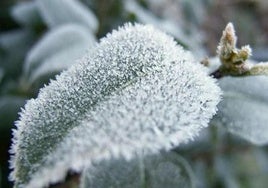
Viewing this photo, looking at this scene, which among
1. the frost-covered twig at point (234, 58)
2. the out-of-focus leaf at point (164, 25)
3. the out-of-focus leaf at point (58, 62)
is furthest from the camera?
the out-of-focus leaf at point (164, 25)

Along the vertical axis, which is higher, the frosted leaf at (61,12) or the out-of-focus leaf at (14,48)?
the out-of-focus leaf at (14,48)

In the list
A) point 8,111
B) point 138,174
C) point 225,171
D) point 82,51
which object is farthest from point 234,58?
point 225,171

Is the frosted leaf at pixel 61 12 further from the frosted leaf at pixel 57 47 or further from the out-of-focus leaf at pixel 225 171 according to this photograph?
the out-of-focus leaf at pixel 225 171

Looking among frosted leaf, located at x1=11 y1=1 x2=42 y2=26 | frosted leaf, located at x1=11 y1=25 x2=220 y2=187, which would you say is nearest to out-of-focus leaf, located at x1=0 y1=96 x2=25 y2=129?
frosted leaf, located at x1=11 y1=1 x2=42 y2=26

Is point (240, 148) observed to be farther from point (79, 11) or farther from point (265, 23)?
point (265, 23)

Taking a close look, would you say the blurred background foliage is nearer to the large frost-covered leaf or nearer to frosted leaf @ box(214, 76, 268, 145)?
the large frost-covered leaf

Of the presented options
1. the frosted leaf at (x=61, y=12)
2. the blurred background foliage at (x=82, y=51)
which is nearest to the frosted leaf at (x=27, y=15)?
the blurred background foliage at (x=82, y=51)

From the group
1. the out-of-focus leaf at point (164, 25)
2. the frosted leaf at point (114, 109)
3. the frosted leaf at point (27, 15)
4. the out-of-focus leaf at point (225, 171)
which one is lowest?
the frosted leaf at point (114, 109)
